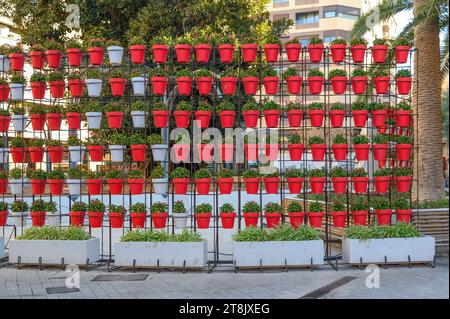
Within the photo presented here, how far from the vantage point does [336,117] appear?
35.0 ft

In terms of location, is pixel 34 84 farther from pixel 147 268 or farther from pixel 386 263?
pixel 386 263

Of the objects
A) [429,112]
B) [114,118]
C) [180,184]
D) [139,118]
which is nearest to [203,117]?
[139,118]

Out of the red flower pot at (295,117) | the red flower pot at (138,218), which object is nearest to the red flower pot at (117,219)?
the red flower pot at (138,218)

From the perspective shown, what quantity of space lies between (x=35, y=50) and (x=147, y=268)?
15.3ft

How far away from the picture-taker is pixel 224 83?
10.5m

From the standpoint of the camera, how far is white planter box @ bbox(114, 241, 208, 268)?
9.98 m

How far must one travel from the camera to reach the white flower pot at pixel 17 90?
1121 centimetres

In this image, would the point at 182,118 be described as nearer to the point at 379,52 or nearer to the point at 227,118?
the point at 227,118

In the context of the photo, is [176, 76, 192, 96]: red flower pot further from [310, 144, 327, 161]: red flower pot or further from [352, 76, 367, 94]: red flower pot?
[352, 76, 367, 94]: red flower pot

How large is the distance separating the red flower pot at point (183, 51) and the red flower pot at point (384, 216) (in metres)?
4.41

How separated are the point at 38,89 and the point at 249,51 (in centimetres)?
406

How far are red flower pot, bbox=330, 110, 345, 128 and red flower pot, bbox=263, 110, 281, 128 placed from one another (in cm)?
96

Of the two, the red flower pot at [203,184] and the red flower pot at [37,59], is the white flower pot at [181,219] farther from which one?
the red flower pot at [37,59]

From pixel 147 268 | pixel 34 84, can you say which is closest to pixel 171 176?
pixel 147 268
